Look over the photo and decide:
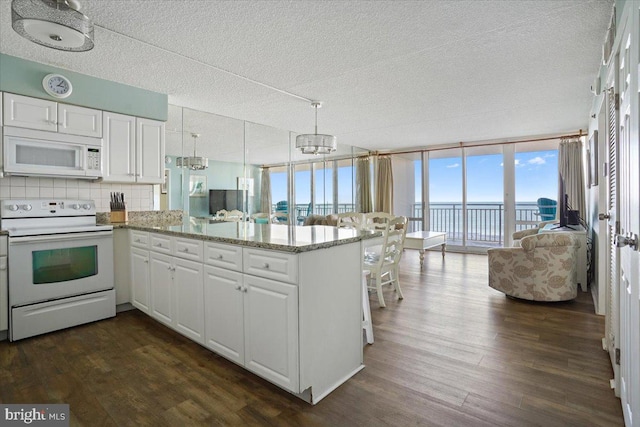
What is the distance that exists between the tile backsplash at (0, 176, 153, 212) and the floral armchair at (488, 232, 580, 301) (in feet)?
14.1

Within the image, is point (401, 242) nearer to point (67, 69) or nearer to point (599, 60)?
point (599, 60)

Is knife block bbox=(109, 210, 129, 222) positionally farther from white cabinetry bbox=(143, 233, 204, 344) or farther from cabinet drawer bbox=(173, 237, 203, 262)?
cabinet drawer bbox=(173, 237, 203, 262)

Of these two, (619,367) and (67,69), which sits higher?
(67,69)

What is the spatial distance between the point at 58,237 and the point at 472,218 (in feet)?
24.7

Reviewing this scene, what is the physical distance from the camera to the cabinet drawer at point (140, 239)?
309 cm

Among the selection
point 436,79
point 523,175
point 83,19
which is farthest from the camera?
point 523,175

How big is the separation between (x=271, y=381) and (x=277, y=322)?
37cm

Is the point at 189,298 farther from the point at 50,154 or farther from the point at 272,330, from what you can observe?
the point at 50,154

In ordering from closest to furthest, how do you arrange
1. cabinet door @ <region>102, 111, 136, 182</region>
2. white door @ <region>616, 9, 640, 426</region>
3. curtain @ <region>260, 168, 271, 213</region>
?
1. white door @ <region>616, 9, 640, 426</region>
2. cabinet door @ <region>102, 111, 136, 182</region>
3. curtain @ <region>260, 168, 271, 213</region>

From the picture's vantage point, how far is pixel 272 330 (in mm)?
1911

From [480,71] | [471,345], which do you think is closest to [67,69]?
[480,71]

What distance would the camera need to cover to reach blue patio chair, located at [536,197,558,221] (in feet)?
21.2

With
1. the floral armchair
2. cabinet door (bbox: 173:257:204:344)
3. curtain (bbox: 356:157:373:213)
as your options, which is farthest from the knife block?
curtain (bbox: 356:157:373:213)

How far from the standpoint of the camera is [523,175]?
6.83 metres
